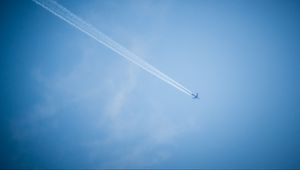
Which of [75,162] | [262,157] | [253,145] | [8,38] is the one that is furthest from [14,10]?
[262,157]

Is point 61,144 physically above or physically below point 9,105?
below

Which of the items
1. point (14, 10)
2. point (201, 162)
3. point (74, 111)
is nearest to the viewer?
point (14, 10)

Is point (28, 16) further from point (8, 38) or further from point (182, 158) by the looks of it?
point (182, 158)

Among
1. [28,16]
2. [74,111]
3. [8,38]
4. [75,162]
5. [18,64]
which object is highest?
[28,16]

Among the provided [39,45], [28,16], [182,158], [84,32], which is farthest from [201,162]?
[28,16]

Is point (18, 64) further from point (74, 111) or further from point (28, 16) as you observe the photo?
point (74, 111)

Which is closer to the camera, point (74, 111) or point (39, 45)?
point (39, 45)

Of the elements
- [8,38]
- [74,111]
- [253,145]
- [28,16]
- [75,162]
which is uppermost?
[28,16]

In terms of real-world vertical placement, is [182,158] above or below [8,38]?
below

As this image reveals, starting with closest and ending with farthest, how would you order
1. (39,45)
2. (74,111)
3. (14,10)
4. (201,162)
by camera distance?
(14,10), (39,45), (74,111), (201,162)
